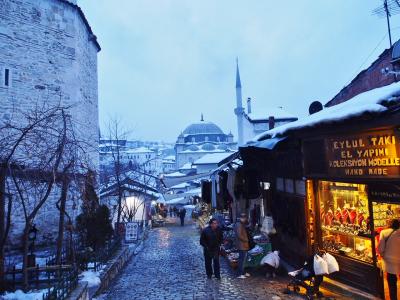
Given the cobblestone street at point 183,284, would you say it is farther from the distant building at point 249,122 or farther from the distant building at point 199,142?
the distant building at point 199,142

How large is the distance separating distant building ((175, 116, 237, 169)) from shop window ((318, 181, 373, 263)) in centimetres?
7821

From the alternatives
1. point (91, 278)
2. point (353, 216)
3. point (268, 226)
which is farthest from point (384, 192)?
point (91, 278)

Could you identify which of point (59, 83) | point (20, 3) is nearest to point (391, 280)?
point (59, 83)

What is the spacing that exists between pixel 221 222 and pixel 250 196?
3.29 metres

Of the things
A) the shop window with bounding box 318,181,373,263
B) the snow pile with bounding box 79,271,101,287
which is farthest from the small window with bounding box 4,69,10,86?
the shop window with bounding box 318,181,373,263

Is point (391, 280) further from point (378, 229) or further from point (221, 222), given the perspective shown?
point (221, 222)

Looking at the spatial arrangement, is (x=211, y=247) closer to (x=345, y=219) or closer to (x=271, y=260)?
(x=271, y=260)

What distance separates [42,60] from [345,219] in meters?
14.3

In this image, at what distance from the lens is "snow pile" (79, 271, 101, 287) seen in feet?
24.8

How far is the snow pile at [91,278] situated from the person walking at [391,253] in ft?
17.8

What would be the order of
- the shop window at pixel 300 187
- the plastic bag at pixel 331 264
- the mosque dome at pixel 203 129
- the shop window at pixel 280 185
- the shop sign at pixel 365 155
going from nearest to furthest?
the shop sign at pixel 365 155 < the plastic bag at pixel 331 264 < the shop window at pixel 300 187 < the shop window at pixel 280 185 < the mosque dome at pixel 203 129

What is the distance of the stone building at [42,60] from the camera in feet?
49.8

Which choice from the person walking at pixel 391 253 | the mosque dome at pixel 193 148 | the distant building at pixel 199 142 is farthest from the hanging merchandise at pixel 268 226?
the mosque dome at pixel 193 148

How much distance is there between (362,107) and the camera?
5.24m
